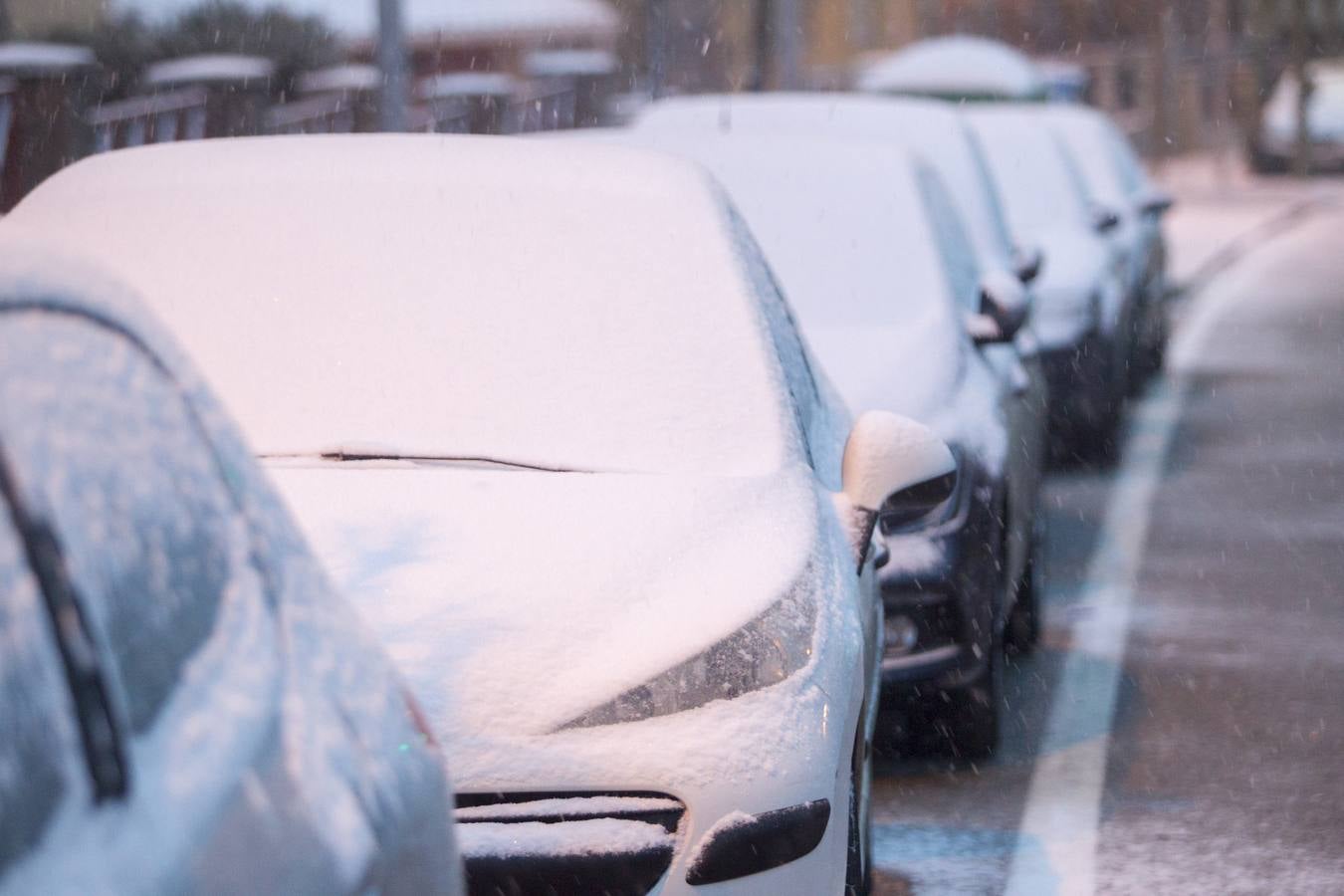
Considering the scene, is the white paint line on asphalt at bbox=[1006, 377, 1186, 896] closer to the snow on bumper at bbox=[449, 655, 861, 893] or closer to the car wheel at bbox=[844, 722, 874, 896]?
the car wheel at bbox=[844, 722, 874, 896]

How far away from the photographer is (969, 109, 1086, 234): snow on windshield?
14320 millimetres

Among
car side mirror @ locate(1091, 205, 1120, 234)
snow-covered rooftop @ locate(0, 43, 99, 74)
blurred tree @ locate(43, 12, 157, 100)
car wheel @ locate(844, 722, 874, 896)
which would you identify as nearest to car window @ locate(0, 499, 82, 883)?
car wheel @ locate(844, 722, 874, 896)

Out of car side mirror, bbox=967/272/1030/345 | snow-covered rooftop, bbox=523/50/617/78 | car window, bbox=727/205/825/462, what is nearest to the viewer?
car window, bbox=727/205/825/462

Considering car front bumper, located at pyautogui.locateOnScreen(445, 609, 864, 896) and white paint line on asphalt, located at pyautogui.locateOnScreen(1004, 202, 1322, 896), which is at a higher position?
car front bumper, located at pyautogui.locateOnScreen(445, 609, 864, 896)

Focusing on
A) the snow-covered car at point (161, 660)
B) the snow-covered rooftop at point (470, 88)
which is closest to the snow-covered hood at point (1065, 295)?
the snow-covered car at point (161, 660)

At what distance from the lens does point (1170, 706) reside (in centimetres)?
723

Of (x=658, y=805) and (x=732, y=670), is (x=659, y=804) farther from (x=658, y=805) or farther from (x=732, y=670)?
(x=732, y=670)

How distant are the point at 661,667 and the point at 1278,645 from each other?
4.56 metres

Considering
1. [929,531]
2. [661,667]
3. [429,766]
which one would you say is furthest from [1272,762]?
[429,766]

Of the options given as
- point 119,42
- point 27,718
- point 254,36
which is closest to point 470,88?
point 119,42

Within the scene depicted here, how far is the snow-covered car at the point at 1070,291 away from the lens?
1216cm

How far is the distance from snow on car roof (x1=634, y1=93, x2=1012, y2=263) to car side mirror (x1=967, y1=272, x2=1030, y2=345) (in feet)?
7.10

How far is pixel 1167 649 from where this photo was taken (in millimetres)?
8039

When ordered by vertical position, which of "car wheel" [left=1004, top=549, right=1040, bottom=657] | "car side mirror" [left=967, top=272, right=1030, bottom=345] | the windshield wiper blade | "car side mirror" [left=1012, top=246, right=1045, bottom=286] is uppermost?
the windshield wiper blade
